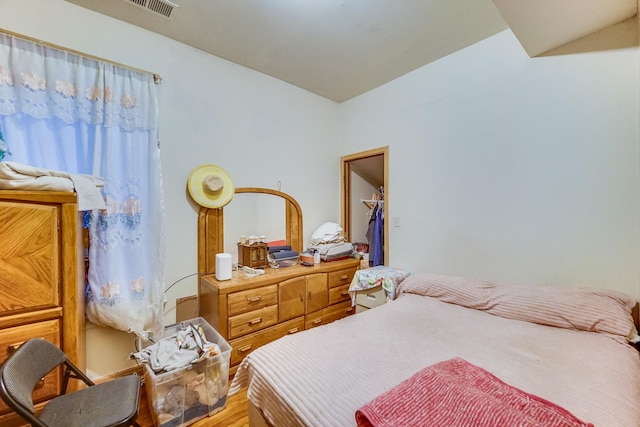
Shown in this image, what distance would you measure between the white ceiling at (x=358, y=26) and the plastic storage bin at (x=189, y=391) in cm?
237

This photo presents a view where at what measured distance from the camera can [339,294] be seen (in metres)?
2.75

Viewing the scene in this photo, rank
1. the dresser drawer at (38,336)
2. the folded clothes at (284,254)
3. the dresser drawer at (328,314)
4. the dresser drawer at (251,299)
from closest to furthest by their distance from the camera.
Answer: the dresser drawer at (38,336) → the dresser drawer at (251,299) → the dresser drawer at (328,314) → the folded clothes at (284,254)

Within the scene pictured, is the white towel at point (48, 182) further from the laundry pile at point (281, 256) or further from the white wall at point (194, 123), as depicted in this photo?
the laundry pile at point (281, 256)

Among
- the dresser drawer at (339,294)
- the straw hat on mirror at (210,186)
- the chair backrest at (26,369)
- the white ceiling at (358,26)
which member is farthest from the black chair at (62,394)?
the white ceiling at (358,26)

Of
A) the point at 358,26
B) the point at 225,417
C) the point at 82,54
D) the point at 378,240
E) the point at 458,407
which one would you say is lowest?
the point at 225,417

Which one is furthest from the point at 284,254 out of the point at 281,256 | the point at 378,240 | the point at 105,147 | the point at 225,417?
the point at 105,147

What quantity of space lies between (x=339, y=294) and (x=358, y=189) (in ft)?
4.90

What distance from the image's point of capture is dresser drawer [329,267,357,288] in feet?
8.80

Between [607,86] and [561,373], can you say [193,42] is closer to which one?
[607,86]

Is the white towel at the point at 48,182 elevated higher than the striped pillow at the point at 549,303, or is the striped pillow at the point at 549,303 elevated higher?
the white towel at the point at 48,182

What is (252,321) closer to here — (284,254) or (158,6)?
(284,254)

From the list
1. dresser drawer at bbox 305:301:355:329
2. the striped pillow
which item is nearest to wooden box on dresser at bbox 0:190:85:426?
dresser drawer at bbox 305:301:355:329

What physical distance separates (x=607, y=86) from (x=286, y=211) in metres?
2.66

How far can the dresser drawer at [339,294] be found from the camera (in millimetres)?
2686
